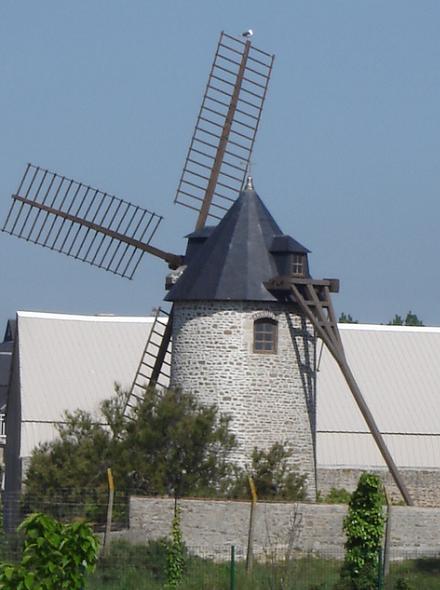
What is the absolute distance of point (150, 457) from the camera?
3456cm

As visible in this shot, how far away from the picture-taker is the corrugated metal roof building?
4512 centimetres

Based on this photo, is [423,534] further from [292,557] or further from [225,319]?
[225,319]

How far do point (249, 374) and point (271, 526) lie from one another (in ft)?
15.3

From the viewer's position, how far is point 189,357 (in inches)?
1394

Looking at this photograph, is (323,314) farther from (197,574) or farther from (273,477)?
(197,574)

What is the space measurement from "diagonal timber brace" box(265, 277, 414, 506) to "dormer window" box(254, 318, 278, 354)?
1.91ft

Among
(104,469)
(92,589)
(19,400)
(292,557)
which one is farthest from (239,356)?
(19,400)

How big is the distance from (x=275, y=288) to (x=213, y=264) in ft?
4.91

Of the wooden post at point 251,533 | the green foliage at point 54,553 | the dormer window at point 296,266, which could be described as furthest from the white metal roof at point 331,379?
the green foliage at point 54,553

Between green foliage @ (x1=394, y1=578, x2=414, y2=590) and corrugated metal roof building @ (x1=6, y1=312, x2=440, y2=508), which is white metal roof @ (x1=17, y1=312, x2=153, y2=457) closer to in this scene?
corrugated metal roof building @ (x1=6, y1=312, x2=440, y2=508)

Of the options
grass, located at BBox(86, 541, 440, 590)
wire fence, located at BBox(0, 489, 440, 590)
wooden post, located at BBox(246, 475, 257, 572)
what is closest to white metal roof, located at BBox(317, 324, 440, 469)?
wire fence, located at BBox(0, 489, 440, 590)

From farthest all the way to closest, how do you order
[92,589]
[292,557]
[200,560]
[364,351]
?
1. [364,351]
2. [292,557]
3. [200,560]
4. [92,589]

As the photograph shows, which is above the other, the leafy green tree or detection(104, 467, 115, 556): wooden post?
the leafy green tree

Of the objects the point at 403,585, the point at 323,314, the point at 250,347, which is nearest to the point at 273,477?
the point at 250,347
